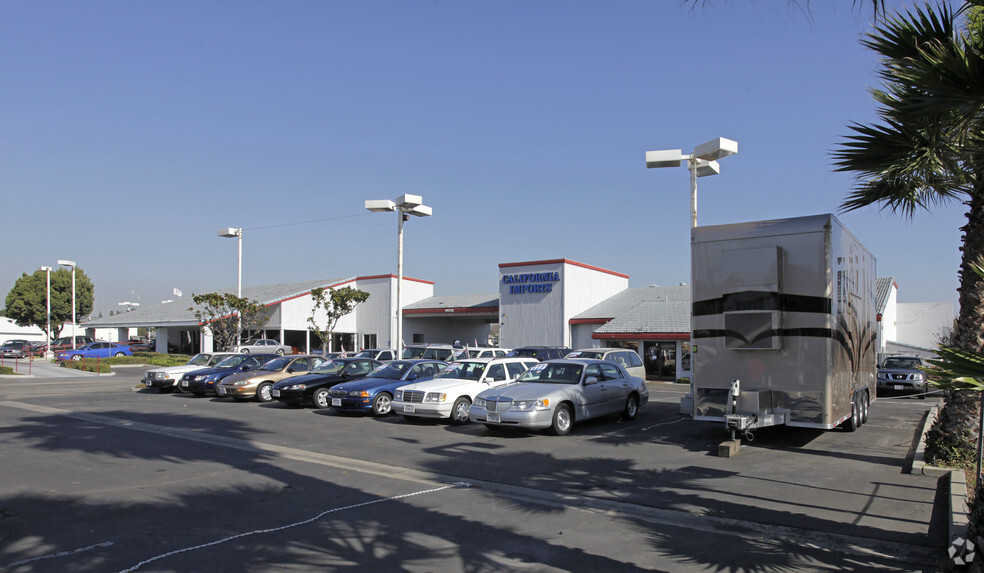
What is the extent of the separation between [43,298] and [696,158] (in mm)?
73832

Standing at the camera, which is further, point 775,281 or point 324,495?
point 775,281

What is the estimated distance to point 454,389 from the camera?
14.8m

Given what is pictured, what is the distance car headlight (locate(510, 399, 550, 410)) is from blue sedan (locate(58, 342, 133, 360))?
1702 inches

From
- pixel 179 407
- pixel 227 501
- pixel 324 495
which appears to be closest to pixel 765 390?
pixel 324 495

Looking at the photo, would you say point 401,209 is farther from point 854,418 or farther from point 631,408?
point 854,418

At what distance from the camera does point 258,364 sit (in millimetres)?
22953

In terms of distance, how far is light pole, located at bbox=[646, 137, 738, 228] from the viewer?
15.7 meters

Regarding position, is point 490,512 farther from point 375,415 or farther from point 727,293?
point 375,415

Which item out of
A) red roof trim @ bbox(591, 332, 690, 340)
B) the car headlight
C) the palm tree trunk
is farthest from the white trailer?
red roof trim @ bbox(591, 332, 690, 340)

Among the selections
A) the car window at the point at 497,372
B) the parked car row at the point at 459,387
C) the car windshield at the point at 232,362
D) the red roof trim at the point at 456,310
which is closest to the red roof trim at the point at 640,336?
the red roof trim at the point at 456,310

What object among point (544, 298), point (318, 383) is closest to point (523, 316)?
point (544, 298)

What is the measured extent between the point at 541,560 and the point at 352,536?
6.26 feet

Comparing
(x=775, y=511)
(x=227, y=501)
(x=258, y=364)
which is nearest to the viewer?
(x=775, y=511)

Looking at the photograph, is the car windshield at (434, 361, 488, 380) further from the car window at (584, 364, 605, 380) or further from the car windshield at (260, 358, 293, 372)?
the car windshield at (260, 358, 293, 372)
